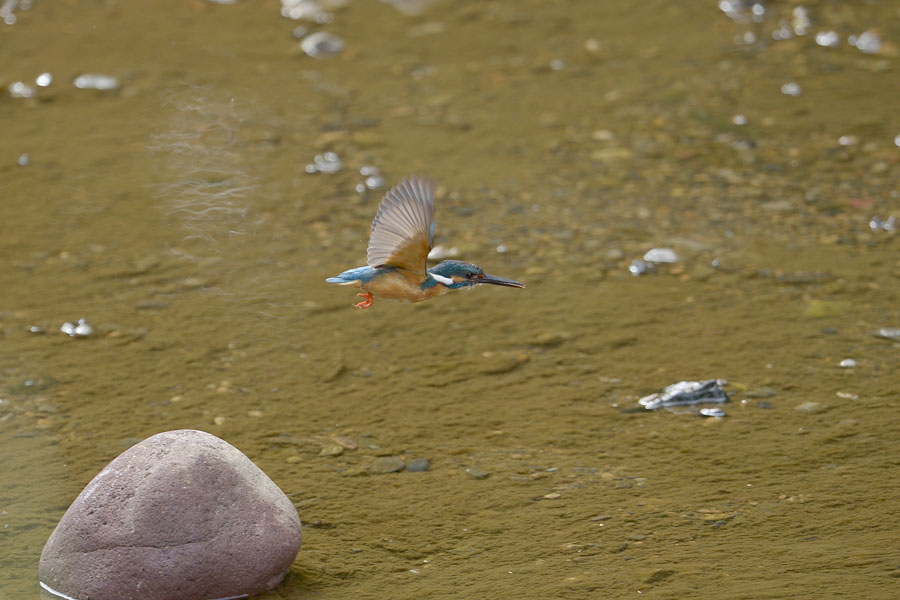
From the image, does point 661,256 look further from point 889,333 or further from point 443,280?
point 443,280

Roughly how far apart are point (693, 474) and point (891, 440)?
2.47ft

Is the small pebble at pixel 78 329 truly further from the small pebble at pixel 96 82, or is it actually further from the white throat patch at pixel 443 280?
the small pebble at pixel 96 82

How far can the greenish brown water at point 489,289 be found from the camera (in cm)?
366

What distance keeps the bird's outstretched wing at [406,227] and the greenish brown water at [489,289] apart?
987 millimetres

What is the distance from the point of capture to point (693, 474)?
3951 mm

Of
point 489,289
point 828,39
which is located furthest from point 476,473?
point 828,39

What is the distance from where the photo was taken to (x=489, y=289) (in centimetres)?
566

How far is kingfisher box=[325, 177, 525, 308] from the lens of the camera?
314 cm

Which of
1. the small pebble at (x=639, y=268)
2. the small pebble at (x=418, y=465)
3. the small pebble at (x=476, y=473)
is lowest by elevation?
the small pebble at (x=639, y=268)

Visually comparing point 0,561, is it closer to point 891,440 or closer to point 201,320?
point 201,320

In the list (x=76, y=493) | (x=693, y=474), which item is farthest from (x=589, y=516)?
(x=76, y=493)

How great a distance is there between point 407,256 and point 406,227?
85mm

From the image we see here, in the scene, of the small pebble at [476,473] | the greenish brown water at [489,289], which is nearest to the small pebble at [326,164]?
the greenish brown water at [489,289]

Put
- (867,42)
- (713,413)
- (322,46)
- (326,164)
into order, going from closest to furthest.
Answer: (713,413) < (326,164) < (867,42) < (322,46)
